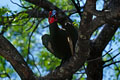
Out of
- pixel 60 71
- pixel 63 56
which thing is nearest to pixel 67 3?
pixel 63 56

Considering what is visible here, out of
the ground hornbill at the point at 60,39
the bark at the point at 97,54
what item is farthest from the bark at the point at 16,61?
the bark at the point at 97,54

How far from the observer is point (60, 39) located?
15.2ft

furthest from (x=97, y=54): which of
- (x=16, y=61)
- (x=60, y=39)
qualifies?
(x=16, y=61)

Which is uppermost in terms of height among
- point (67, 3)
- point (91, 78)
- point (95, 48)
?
point (67, 3)

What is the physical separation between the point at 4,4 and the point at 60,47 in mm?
1718

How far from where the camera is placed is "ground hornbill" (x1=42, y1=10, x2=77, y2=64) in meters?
4.51

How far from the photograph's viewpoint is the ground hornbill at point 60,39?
177 inches

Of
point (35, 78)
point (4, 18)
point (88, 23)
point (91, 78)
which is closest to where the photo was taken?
point (88, 23)

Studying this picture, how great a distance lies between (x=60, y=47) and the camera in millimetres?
4676

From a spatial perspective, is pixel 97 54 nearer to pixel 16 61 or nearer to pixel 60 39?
pixel 60 39

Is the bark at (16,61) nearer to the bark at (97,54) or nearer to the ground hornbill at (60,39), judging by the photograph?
the ground hornbill at (60,39)

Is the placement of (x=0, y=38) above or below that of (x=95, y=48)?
above

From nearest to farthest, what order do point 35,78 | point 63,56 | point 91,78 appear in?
1. point 35,78
2. point 63,56
3. point 91,78

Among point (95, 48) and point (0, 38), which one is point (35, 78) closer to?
point (0, 38)
